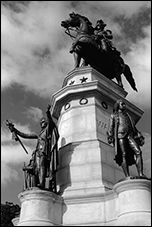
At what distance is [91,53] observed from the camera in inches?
692

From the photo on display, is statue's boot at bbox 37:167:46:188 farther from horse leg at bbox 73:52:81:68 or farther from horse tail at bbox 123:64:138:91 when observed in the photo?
horse tail at bbox 123:64:138:91

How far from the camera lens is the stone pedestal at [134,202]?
29.9 ft

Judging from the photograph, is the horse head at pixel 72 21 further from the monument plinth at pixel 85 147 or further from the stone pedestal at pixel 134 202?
the stone pedestal at pixel 134 202

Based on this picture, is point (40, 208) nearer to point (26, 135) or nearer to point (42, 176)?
point (42, 176)

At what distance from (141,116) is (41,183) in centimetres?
697

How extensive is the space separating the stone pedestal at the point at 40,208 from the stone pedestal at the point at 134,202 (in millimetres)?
2233

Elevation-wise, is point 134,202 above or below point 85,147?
below

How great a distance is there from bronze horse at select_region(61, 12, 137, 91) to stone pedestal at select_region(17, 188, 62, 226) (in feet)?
29.0

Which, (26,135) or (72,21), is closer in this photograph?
(26,135)

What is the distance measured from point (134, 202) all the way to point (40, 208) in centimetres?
311

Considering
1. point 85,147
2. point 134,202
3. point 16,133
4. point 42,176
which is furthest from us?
point 16,133

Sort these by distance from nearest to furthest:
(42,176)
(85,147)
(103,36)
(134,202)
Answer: (134,202) < (42,176) < (85,147) < (103,36)

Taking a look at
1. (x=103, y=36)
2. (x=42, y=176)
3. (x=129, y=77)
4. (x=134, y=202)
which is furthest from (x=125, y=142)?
(x=103, y=36)

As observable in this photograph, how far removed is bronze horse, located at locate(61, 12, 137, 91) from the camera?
17234mm
